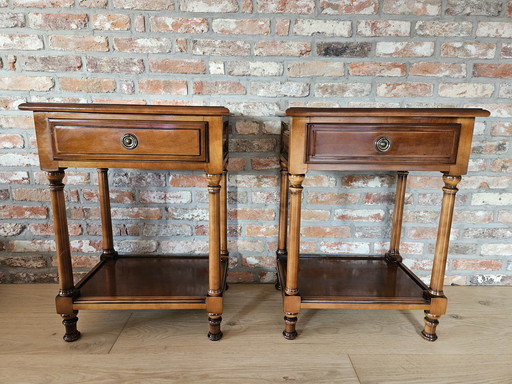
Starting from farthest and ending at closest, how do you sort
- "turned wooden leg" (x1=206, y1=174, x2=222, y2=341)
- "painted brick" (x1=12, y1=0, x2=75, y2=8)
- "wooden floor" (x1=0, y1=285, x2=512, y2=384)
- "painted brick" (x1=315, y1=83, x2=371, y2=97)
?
"painted brick" (x1=315, y1=83, x2=371, y2=97) → "painted brick" (x1=12, y1=0, x2=75, y2=8) → "turned wooden leg" (x1=206, y1=174, x2=222, y2=341) → "wooden floor" (x1=0, y1=285, x2=512, y2=384)

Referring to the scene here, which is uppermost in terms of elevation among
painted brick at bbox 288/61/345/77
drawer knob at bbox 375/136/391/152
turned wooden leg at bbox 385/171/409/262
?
painted brick at bbox 288/61/345/77

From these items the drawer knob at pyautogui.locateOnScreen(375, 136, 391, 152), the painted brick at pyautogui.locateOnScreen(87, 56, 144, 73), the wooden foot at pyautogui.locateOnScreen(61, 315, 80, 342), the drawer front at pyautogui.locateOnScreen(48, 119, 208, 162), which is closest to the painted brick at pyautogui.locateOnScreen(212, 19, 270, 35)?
the painted brick at pyautogui.locateOnScreen(87, 56, 144, 73)

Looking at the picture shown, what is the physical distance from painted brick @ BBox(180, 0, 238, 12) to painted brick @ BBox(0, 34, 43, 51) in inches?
25.2

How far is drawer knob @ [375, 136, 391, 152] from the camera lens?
4.30ft

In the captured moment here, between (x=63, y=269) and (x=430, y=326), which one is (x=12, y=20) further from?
(x=430, y=326)

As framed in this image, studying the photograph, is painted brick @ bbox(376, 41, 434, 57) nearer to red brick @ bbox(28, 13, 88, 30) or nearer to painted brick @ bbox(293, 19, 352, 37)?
painted brick @ bbox(293, 19, 352, 37)

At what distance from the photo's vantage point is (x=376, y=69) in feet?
5.54

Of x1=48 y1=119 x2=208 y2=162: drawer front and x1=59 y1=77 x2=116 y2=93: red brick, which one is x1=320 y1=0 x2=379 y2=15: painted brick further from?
x1=59 y1=77 x2=116 y2=93: red brick

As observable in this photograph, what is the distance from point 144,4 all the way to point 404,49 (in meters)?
1.13

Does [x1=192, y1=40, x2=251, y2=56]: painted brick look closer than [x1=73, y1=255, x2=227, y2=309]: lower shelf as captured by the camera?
No

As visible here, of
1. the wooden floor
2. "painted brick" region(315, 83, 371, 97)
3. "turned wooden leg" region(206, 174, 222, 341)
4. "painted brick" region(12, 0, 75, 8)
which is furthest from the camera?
"painted brick" region(315, 83, 371, 97)

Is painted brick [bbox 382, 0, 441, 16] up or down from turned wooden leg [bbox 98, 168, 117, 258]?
up

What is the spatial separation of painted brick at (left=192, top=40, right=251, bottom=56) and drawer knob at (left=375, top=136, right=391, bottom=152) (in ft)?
2.36

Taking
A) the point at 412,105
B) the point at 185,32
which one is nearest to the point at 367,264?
the point at 412,105
